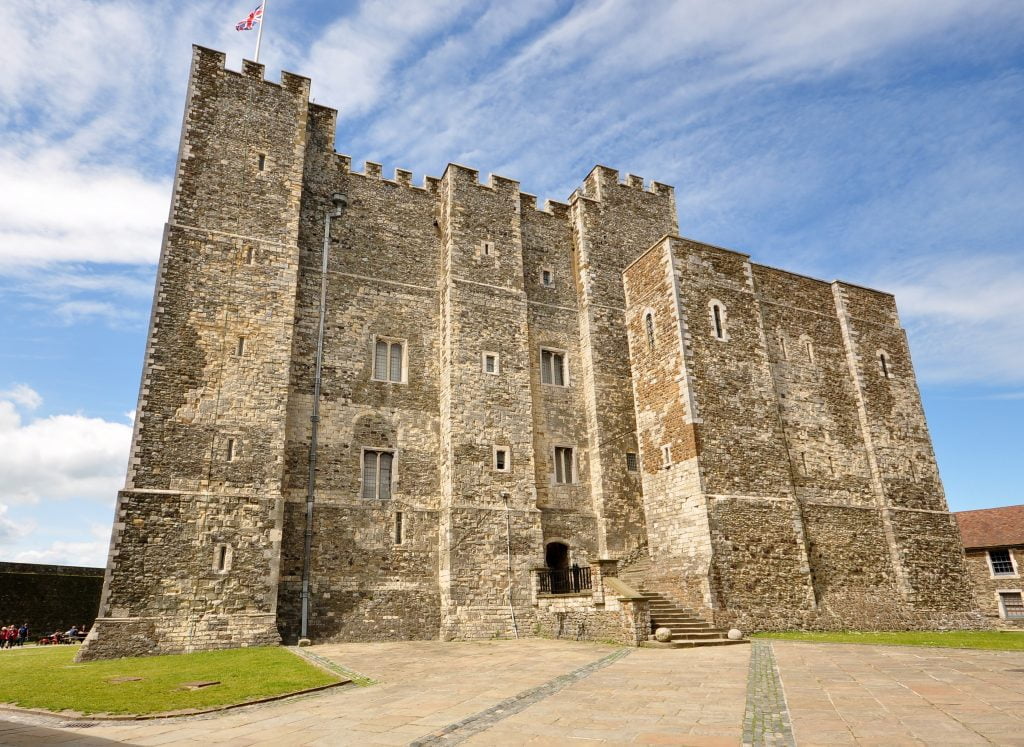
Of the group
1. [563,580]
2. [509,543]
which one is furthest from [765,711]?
[509,543]

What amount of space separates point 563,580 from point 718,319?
9.68 m

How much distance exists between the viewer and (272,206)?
20531mm

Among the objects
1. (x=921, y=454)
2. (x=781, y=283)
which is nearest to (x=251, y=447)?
(x=781, y=283)

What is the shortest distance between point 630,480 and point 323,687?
556 inches

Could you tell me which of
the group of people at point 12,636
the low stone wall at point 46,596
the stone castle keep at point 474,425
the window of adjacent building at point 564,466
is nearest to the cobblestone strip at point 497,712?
the stone castle keep at point 474,425

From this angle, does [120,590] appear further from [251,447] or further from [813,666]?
[813,666]

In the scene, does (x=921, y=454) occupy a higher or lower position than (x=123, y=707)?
higher

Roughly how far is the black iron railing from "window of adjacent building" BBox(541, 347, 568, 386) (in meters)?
6.71

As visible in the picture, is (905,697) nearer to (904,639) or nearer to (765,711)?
(765,711)

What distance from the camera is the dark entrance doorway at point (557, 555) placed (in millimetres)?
21312

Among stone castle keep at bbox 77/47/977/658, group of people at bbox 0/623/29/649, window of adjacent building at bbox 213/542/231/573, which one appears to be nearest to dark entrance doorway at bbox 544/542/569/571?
Result: stone castle keep at bbox 77/47/977/658

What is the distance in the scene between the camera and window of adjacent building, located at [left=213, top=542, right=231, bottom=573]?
54.1ft

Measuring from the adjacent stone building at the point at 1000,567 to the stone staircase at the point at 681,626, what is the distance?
17429 millimetres

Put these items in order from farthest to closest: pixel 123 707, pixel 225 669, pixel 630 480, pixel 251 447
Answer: pixel 630 480 → pixel 251 447 → pixel 225 669 → pixel 123 707
